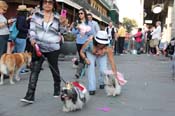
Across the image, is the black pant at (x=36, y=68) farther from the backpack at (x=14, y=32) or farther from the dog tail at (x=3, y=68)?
the backpack at (x=14, y=32)

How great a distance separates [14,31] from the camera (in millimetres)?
12461

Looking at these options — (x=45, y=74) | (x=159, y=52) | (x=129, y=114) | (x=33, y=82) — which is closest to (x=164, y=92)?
(x=129, y=114)

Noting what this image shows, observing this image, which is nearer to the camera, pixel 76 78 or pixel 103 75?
pixel 103 75

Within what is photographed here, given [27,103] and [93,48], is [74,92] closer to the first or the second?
[27,103]

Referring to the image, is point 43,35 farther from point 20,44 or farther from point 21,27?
point 20,44

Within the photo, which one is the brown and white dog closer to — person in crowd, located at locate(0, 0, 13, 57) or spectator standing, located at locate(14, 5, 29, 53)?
person in crowd, located at locate(0, 0, 13, 57)

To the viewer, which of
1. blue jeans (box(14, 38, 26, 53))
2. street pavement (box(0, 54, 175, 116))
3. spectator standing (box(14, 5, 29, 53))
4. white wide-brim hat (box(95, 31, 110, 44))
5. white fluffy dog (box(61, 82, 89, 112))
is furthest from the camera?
blue jeans (box(14, 38, 26, 53))

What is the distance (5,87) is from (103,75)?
2.37 m

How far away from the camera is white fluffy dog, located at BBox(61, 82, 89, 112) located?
735 centimetres

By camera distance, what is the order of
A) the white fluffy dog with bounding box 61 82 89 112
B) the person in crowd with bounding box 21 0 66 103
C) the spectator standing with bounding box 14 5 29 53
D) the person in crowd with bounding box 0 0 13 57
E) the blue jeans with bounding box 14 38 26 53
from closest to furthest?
the white fluffy dog with bounding box 61 82 89 112 → the person in crowd with bounding box 21 0 66 103 → the person in crowd with bounding box 0 0 13 57 → the spectator standing with bounding box 14 5 29 53 → the blue jeans with bounding box 14 38 26 53

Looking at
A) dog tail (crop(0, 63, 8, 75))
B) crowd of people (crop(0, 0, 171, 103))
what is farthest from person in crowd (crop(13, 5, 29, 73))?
dog tail (crop(0, 63, 8, 75))

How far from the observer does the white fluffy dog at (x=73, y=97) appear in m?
7.35

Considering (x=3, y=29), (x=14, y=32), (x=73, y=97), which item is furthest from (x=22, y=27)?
(x=73, y=97)

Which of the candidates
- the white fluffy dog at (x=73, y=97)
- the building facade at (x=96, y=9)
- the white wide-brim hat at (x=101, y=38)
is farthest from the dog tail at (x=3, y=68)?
the building facade at (x=96, y=9)
